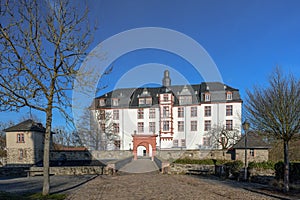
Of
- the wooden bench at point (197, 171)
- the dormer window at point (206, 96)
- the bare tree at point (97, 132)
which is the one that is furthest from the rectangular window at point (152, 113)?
the wooden bench at point (197, 171)

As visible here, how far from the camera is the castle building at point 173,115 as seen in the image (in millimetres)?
37219

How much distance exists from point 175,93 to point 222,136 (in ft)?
38.3

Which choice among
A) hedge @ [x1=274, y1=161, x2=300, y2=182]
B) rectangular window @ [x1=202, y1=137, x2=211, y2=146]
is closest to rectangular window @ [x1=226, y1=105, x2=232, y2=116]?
rectangular window @ [x1=202, y1=137, x2=211, y2=146]

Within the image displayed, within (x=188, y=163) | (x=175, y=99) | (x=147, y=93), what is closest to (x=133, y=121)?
(x=147, y=93)

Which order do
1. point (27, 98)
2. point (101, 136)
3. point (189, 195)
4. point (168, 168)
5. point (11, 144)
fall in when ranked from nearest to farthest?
point (27, 98) < point (189, 195) < point (168, 168) < point (11, 144) < point (101, 136)

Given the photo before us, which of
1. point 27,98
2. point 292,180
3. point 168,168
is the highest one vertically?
point 27,98

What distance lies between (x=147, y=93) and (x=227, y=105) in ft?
47.6

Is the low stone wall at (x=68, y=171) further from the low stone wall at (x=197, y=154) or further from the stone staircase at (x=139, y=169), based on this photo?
the low stone wall at (x=197, y=154)

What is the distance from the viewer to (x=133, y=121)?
40.8m

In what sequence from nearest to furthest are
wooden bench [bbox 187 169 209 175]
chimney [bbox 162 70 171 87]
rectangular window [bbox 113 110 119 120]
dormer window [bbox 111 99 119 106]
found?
wooden bench [bbox 187 169 209 175] < rectangular window [bbox 113 110 119 120] < dormer window [bbox 111 99 119 106] < chimney [bbox 162 70 171 87]

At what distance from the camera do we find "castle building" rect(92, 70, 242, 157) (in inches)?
1465

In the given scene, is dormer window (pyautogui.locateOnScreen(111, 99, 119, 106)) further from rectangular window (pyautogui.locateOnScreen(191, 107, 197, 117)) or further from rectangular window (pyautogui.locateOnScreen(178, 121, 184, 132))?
rectangular window (pyautogui.locateOnScreen(191, 107, 197, 117))

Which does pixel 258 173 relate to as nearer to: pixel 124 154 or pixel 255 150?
pixel 255 150

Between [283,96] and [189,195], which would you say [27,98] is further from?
[283,96]
